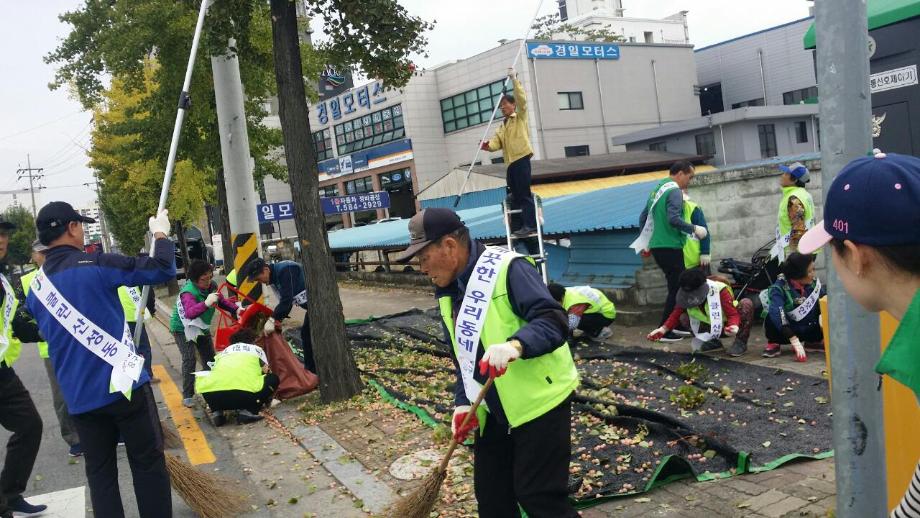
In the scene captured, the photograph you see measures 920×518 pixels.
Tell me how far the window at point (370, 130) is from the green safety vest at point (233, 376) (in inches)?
1528

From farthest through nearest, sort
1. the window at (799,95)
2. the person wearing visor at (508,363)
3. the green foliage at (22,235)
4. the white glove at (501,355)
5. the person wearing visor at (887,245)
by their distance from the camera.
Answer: the green foliage at (22,235) → the window at (799,95) → the person wearing visor at (508,363) → the white glove at (501,355) → the person wearing visor at (887,245)

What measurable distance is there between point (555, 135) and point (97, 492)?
37.7m

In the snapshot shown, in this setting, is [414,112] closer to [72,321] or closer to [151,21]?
[151,21]

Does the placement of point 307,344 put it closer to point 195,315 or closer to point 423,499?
point 195,315

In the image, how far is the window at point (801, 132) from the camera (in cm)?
3556

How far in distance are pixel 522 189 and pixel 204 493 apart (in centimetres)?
624

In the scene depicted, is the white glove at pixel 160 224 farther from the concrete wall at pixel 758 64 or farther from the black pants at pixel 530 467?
the concrete wall at pixel 758 64

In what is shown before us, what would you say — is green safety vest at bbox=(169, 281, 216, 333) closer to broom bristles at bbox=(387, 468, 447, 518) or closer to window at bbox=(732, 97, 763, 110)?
broom bristles at bbox=(387, 468, 447, 518)

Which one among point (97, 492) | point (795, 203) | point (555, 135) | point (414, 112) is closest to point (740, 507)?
point (97, 492)

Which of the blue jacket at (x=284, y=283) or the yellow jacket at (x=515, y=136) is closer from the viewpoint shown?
the blue jacket at (x=284, y=283)

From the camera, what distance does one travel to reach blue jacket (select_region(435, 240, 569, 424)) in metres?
3.00

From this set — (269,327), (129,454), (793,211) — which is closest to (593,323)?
(793,211)

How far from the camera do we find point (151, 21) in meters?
13.1

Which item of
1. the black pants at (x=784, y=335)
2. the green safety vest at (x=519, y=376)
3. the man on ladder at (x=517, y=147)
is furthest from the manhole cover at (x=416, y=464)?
the man on ladder at (x=517, y=147)
